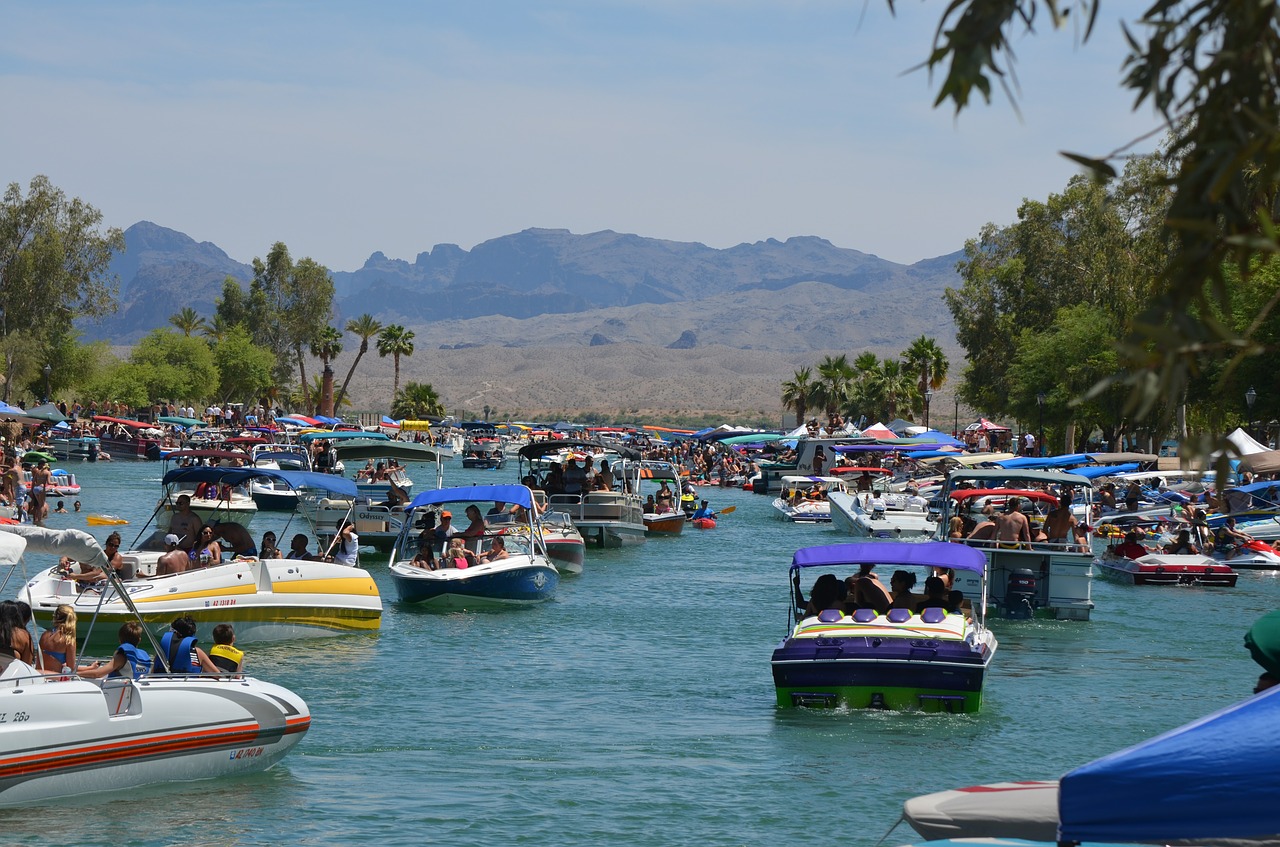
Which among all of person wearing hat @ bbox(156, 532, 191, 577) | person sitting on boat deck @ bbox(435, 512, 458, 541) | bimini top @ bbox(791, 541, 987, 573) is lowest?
person wearing hat @ bbox(156, 532, 191, 577)

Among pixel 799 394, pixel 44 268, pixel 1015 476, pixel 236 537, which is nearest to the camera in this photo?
pixel 236 537

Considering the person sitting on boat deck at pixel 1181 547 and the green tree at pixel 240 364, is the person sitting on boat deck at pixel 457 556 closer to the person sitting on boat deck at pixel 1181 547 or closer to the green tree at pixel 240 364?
the person sitting on boat deck at pixel 1181 547

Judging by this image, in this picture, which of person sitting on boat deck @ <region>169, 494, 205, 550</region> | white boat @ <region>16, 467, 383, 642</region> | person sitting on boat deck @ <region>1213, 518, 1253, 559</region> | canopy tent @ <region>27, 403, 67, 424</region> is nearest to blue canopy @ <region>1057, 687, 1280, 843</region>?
white boat @ <region>16, 467, 383, 642</region>

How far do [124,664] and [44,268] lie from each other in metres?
83.9

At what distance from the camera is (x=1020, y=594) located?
89.4ft

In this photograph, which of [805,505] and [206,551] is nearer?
[206,551]

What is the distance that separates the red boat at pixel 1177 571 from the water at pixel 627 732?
4133 mm

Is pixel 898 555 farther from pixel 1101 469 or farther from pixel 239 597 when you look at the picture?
pixel 1101 469

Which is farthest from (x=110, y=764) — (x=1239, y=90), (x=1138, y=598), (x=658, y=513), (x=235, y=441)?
(x=235, y=441)

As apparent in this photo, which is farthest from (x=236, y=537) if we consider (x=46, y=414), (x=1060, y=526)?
(x=46, y=414)

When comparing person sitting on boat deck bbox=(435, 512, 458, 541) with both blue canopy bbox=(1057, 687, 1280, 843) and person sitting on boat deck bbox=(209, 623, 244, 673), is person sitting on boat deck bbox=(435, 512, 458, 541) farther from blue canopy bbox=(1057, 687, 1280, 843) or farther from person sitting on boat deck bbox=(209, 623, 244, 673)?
blue canopy bbox=(1057, 687, 1280, 843)

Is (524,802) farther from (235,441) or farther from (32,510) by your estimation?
(235,441)

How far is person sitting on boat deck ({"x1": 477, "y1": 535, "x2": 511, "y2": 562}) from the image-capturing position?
1128 inches

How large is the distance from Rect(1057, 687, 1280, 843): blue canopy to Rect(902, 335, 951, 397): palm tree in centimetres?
9560
